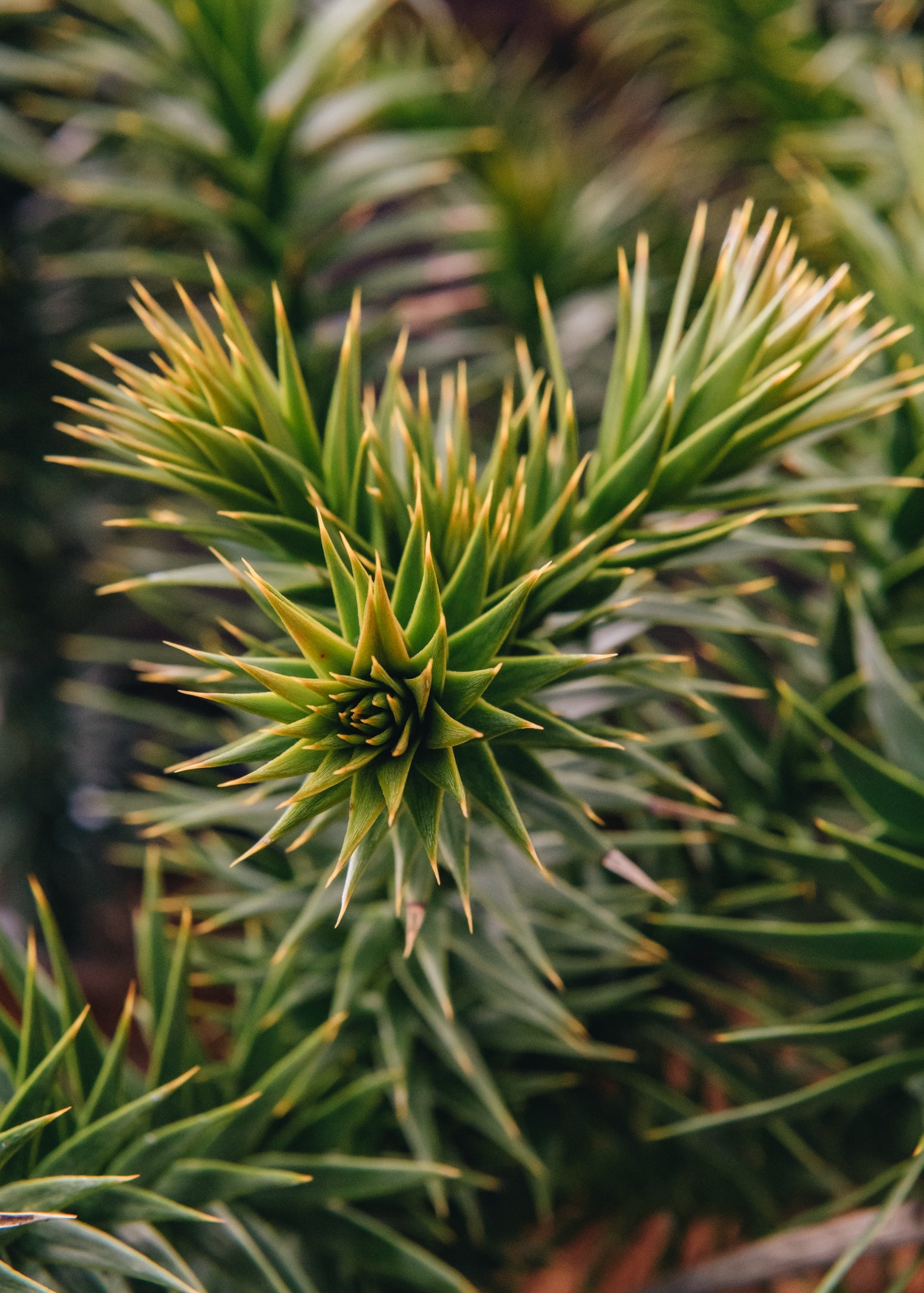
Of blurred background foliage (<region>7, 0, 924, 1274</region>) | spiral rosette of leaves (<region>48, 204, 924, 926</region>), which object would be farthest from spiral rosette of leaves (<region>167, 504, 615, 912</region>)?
blurred background foliage (<region>7, 0, 924, 1274</region>)

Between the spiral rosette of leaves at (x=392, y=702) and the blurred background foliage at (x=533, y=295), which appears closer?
Result: the spiral rosette of leaves at (x=392, y=702)

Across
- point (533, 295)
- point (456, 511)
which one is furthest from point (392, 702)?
point (533, 295)

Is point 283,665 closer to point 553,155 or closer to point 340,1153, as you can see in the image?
point 340,1153

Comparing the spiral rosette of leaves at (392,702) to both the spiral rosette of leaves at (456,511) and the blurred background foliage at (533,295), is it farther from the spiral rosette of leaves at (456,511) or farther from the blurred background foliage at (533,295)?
the blurred background foliage at (533,295)

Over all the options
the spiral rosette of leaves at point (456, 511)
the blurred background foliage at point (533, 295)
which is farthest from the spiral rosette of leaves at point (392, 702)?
the blurred background foliage at point (533, 295)

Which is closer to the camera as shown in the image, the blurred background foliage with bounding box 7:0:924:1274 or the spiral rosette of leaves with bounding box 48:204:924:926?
the spiral rosette of leaves with bounding box 48:204:924:926

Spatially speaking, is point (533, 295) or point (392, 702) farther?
point (533, 295)

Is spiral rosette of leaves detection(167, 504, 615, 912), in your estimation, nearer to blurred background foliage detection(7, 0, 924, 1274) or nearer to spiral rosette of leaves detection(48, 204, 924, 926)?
spiral rosette of leaves detection(48, 204, 924, 926)

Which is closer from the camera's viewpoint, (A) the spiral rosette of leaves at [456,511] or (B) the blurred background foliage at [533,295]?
(A) the spiral rosette of leaves at [456,511]

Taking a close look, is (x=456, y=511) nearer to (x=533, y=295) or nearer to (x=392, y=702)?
(x=392, y=702)
